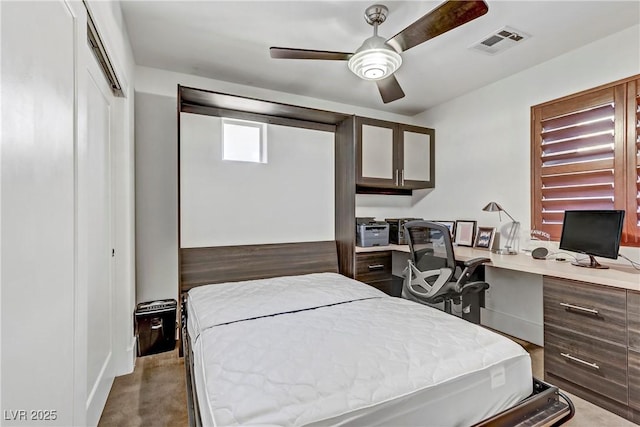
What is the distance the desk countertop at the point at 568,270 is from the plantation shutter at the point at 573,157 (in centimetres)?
→ 46

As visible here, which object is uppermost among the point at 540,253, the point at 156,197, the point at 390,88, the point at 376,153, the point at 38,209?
the point at 390,88

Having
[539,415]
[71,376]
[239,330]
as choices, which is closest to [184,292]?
[239,330]

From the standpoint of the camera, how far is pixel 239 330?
1.60 metres

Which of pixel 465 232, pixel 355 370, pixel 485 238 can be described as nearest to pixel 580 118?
pixel 485 238

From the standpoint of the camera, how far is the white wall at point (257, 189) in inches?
110

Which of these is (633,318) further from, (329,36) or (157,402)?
(157,402)

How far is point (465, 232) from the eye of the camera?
3406 millimetres

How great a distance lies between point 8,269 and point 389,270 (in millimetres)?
3103

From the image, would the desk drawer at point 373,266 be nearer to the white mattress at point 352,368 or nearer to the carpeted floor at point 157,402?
the white mattress at point 352,368

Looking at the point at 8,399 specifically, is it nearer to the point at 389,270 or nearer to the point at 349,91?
the point at 389,270

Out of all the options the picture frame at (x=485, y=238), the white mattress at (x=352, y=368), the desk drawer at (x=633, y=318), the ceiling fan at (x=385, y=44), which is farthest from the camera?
the picture frame at (x=485, y=238)

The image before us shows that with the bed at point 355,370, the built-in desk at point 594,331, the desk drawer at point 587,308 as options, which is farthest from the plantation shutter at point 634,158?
the bed at point 355,370

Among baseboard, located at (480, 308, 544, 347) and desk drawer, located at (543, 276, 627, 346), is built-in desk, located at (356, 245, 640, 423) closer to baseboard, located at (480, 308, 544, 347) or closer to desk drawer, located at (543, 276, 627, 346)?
desk drawer, located at (543, 276, 627, 346)

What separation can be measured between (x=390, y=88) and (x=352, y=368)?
2.07m
